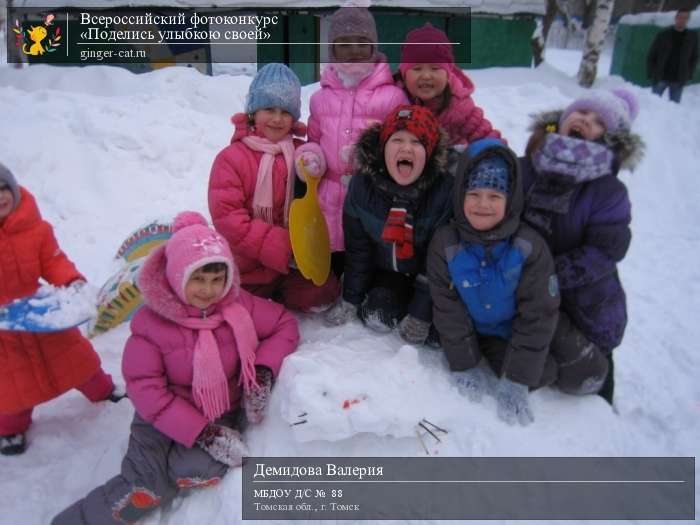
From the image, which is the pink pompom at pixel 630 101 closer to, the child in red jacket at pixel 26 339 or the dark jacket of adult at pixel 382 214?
the dark jacket of adult at pixel 382 214

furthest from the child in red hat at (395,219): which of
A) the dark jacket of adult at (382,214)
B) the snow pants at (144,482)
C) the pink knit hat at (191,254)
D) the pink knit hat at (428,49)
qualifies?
the snow pants at (144,482)

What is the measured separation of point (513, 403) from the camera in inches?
86.3

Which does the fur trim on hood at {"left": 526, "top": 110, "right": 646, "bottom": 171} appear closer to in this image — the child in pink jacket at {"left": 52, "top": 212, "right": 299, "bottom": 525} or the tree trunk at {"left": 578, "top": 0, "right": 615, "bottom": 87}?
the child in pink jacket at {"left": 52, "top": 212, "right": 299, "bottom": 525}

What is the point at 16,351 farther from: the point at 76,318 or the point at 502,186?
the point at 502,186

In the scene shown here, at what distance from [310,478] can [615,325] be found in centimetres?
158

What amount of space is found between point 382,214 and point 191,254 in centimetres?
94

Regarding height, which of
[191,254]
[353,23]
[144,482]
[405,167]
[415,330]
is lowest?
[144,482]

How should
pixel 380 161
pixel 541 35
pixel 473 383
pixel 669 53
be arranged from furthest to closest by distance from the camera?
pixel 541 35 < pixel 669 53 < pixel 380 161 < pixel 473 383

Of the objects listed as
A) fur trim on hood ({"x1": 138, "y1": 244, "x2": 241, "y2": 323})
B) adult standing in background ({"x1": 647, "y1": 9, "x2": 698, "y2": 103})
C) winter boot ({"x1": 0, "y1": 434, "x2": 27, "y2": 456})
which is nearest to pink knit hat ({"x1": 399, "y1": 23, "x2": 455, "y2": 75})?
fur trim on hood ({"x1": 138, "y1": 244, "x2": 241, "y2": 323})

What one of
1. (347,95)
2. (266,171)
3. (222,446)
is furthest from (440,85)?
(222,446)

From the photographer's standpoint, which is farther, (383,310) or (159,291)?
(383,310)

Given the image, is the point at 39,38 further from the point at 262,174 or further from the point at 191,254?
the point at 191,254

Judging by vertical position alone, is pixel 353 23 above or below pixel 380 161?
above

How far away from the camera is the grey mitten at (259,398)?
227 cm
